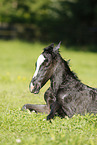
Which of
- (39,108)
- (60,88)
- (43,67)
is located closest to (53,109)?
(60,88)

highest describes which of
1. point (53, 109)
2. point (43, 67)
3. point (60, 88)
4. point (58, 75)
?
point (43, 67)

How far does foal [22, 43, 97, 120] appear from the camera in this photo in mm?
5008

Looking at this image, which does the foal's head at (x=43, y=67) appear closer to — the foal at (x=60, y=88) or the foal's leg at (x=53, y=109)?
the foal at (x=60, y=88)

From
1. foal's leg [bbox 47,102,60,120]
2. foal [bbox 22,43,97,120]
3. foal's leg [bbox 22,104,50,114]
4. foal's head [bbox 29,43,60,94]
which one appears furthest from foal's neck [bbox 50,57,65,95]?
foal's leg [bbox 22,104,50,114]

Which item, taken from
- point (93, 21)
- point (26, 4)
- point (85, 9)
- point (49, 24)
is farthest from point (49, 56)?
point (26, 4)

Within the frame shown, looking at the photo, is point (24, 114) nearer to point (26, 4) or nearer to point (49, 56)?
point (49, 56)

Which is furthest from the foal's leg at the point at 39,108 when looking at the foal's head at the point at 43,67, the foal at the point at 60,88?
the foal's head at the point at 43,67

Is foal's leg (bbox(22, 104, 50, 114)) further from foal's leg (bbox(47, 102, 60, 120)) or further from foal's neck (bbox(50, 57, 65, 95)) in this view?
foal's neck (bbox(50, 57, 65, 95))

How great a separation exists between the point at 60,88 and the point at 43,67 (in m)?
0.63

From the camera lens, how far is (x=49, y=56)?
5.00m

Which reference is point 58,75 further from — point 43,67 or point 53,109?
point 53,109

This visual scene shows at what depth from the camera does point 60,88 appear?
207 inches

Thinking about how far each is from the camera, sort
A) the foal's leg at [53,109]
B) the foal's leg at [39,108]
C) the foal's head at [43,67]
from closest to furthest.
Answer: the foal's head at [43,67] < the foal's leg at [53,109] < the foal's leg at [39,108]

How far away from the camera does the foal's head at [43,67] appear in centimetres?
497
